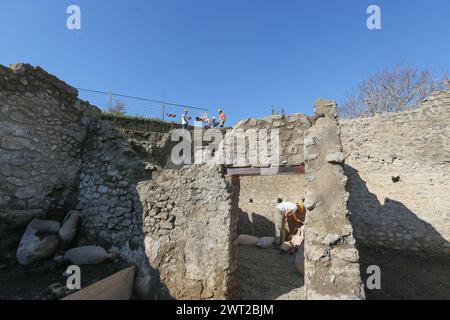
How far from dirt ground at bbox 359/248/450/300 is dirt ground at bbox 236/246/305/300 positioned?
4.55ft

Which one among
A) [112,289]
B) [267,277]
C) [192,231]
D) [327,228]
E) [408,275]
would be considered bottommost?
[408,275]

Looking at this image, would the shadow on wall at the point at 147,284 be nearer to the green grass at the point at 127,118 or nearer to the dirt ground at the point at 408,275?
the dirt ground at the point at 408,275

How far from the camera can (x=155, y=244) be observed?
12.0 ft

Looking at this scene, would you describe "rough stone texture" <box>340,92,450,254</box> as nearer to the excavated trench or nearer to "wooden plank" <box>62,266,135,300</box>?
the excavated trench

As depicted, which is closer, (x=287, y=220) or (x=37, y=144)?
(x=37, y=144)

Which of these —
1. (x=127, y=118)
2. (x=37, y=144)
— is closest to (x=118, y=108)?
(x=127, y=118)

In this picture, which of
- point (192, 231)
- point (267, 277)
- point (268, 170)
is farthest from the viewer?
point (267, 277)

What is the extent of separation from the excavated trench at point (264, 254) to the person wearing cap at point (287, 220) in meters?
0.55

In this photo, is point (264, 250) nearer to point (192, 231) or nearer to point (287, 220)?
point (287, 220)

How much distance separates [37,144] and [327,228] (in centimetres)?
485

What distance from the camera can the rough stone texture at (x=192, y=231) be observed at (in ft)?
10.9

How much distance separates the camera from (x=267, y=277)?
4434 mm

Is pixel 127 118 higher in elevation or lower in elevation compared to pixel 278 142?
higher
